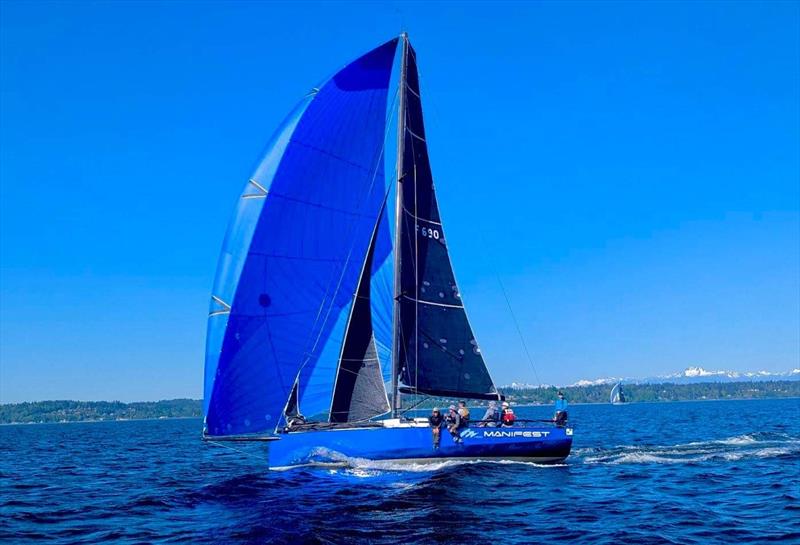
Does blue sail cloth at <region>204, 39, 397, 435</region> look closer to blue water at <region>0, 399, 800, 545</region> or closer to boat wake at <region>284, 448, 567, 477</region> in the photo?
boat wake at <region>284, 448, 567, 477</region>

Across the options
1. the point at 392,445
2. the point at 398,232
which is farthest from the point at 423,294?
the point at 392,445

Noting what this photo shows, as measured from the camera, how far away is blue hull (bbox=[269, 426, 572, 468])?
21984 millimetres

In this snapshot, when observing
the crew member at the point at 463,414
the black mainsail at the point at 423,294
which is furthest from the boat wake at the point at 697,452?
the black mainsail at the point at 423,294

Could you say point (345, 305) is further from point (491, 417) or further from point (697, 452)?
point (697, 452)

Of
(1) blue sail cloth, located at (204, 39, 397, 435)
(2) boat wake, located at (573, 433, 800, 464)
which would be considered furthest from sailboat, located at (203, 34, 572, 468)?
(2) boat wake, located at (573, 433, 800, 464)

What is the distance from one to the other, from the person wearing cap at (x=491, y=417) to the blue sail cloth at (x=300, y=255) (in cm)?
553

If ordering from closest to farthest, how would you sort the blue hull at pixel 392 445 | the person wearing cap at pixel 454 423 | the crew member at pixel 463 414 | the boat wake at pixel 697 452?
the blue hull at pixel 392 445 → the person wearing cap at pixel 454 423 → the crew member at pixel 463 414 → the boat wake at pixel 697 452

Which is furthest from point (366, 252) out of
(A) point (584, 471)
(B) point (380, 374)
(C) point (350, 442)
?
(A) point (584, 471)

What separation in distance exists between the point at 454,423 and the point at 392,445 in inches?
84.8

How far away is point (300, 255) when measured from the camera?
24422mm

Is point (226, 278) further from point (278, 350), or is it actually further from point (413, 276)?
point (413, 276)

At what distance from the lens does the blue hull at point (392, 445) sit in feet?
72.1

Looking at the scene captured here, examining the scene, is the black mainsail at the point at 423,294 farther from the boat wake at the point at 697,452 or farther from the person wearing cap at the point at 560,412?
the boat wake at the point at 697,452

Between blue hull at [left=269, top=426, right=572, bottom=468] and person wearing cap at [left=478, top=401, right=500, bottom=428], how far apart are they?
2.58 feet
